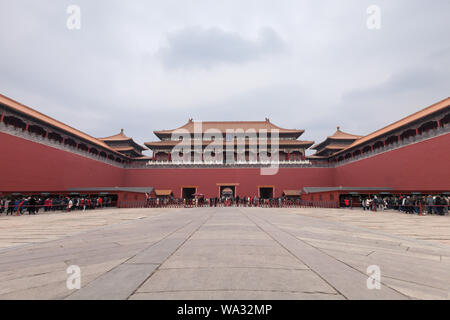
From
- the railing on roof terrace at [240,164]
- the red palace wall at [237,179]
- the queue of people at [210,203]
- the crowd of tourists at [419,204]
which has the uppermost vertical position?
the railing on roof terrace at [240,164]

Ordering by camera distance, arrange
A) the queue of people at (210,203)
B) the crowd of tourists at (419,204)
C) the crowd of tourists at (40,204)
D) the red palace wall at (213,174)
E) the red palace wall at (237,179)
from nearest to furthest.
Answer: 1. the crowd of tourists at (419,204)
2. the crowd of tourists at (40,204)
3. the red palace wall at (213,174)
4. the queue of people at (210,203)
5. the red palace wall at (237,179)

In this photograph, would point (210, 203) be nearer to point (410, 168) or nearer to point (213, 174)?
point (213, 174)

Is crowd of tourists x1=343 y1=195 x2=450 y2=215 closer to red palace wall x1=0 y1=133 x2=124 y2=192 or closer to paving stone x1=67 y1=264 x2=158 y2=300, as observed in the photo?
paving stone x1=67 y1=264 x2=158 y2=300

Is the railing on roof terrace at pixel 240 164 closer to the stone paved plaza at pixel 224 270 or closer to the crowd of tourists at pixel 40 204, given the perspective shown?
the crowd of tourists at pixel 40 204

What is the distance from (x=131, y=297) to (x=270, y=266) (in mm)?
1602

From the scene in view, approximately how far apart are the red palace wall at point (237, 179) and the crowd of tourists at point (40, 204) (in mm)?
8123

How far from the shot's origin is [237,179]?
27.2 m

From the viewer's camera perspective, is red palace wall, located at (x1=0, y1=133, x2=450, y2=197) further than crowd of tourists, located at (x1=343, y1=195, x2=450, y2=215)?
Yes

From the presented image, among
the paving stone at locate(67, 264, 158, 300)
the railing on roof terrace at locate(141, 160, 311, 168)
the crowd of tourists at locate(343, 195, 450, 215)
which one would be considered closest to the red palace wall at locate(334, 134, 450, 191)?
the crowd of tourists at locate(343, 195, 450, 215)

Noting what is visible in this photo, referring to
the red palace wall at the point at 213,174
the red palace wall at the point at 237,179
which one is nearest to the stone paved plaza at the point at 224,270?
the red palace wall at the point at 213,174

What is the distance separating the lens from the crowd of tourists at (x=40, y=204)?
1292cm

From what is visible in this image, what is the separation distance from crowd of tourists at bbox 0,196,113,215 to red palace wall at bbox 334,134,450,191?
2499cm

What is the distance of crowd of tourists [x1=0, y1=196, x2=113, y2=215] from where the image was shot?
12.9 m
